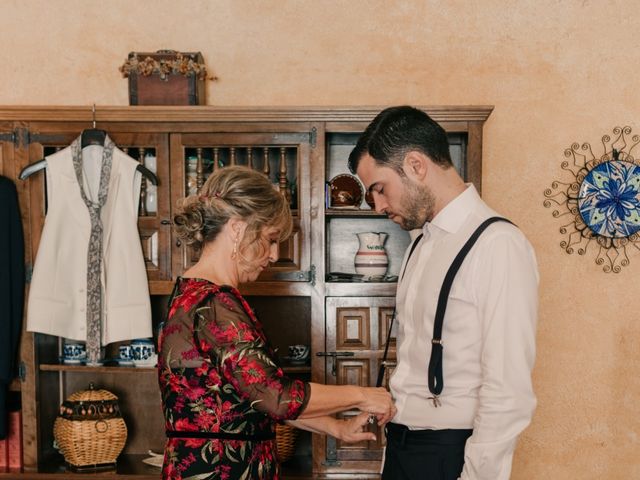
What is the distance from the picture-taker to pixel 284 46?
3520mm

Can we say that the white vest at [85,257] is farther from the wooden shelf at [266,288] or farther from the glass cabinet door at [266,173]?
the glass cabinet door at [266,173]

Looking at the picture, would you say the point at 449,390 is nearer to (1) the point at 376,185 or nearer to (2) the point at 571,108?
(1) the point at 376,185

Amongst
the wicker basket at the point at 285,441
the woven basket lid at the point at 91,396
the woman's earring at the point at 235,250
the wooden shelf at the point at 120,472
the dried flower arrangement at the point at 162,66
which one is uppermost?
the dried flower arrangement at the point at 162,66

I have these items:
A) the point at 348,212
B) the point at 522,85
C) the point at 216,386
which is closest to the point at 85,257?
the point at 348,212

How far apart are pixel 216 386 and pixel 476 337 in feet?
2.32

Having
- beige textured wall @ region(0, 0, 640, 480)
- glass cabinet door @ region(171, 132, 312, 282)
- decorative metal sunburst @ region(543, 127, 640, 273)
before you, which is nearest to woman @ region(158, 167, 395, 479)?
glass cabinet door @ region(171, 132, 312, 282)

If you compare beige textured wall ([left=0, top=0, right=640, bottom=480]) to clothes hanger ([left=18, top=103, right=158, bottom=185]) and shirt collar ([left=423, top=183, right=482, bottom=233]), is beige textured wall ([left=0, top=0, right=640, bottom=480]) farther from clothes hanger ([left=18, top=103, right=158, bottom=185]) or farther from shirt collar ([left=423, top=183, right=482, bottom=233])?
shirt collar ([left=423, top=183, right=482, bottom=233])

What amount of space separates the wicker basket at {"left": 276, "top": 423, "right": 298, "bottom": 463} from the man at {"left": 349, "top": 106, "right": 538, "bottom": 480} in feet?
3.78

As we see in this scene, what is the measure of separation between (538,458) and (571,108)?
5.96 feet

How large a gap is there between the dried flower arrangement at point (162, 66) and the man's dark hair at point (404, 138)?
140 cm

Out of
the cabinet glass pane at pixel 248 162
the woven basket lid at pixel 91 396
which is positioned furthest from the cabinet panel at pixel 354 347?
the woven basket lid at pixel 91 396

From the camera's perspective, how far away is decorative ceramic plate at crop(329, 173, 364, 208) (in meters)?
3.12

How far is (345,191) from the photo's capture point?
3129mm

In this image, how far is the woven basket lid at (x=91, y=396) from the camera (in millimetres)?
3100
